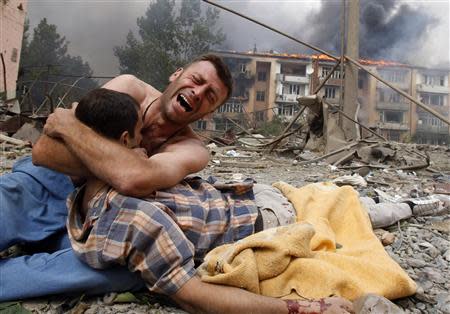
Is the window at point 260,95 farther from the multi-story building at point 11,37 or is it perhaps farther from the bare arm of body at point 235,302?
the bare arm of body at point 235,302

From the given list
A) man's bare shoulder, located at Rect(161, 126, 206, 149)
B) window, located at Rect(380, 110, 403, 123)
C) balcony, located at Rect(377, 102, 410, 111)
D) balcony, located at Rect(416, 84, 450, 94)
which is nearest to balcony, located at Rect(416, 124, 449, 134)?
window, located at Rect(380, 110, 403, 123)

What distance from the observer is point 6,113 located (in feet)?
26.2

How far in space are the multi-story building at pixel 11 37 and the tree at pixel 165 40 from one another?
13.9m

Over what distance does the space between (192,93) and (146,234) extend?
0.94 m

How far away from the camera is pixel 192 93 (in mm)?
2152

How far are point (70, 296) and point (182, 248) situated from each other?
50cm

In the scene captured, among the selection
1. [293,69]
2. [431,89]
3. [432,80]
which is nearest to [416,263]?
[293,69]

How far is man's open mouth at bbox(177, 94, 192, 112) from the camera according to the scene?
216 cm

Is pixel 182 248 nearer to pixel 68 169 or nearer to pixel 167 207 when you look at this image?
pixel 167 207

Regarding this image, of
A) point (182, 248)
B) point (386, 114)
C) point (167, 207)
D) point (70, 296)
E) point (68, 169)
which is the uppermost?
point (386, 114)

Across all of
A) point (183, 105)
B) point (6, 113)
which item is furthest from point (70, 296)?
point (6, 113)

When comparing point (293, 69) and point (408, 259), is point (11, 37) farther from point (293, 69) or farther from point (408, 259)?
point (293, 69)

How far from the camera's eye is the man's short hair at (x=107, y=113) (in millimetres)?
1630

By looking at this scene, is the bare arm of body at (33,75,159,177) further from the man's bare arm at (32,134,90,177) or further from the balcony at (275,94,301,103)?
the balcony at (275,94,301,103)
